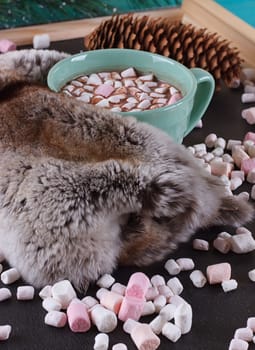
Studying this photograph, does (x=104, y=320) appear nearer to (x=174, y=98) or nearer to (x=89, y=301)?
(x=89, y=301)

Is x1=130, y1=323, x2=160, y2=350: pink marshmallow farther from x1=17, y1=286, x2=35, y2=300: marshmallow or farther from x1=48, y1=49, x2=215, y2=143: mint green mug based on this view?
x1=48, y1=49, x2=215, y2=143: mint green mug

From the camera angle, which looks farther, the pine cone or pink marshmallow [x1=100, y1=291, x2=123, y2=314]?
the pine cone

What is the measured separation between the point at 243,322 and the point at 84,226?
0.13 meters

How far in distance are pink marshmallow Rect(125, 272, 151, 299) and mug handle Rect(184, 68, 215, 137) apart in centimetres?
21

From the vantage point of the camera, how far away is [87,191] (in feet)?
1.76

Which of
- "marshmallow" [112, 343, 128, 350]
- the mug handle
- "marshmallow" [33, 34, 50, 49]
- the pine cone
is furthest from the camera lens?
"marshmallow" [33, 34, 50, 49]

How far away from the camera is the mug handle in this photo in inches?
28.7

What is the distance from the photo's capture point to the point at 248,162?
0.70 meters

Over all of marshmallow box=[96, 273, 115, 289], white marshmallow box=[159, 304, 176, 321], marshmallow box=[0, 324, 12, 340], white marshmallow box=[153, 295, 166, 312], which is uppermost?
white marshmallow box=[159, 304, 176, 321]

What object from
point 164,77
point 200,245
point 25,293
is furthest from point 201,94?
point 25,293

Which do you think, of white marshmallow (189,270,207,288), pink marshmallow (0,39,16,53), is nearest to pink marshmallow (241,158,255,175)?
white marshmallow (189,270,207,288)

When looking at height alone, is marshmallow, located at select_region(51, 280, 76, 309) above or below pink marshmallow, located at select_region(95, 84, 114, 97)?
below

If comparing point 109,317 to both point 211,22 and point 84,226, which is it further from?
point 211,22

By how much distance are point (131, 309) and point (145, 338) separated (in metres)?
0.03
